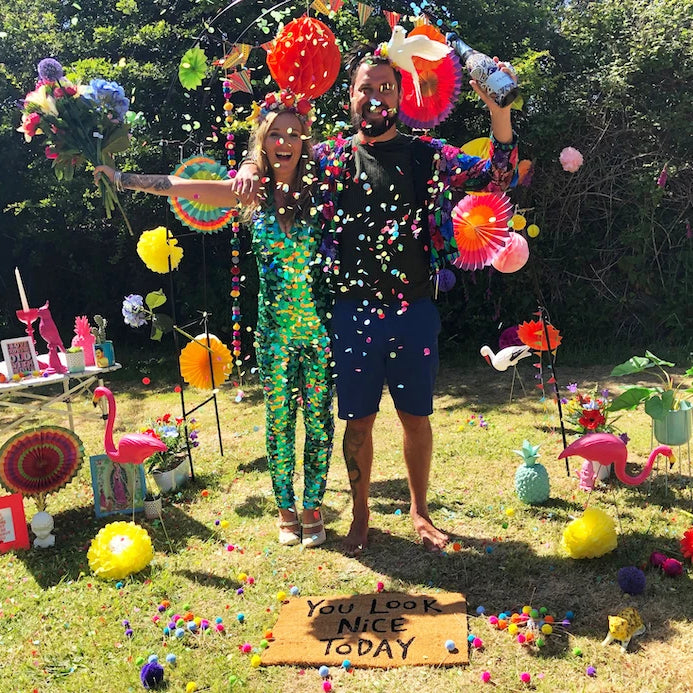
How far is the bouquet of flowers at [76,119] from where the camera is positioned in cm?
246

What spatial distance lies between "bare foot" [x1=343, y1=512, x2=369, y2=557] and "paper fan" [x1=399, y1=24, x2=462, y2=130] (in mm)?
1552

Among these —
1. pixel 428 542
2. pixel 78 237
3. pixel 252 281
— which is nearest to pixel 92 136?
pixel 428 542

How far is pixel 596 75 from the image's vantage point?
→ 550cm

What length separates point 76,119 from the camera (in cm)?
245

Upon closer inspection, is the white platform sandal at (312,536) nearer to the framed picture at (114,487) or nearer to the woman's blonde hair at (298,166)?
the framed picture at (114,487)

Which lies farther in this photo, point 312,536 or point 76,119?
point 312,536

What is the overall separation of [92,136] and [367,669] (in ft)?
6.87

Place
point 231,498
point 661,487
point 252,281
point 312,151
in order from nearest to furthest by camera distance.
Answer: point 312,151 → point 661,487 → point 231,498 → point 252,281

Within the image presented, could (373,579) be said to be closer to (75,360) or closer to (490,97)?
(490,97)

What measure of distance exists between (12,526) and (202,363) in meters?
1.22

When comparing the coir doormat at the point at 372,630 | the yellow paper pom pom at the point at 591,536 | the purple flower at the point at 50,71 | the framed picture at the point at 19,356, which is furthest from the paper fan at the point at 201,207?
the yellow paper pom pom at the point at 591,536

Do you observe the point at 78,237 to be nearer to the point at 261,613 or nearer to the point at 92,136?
the point at 92,136

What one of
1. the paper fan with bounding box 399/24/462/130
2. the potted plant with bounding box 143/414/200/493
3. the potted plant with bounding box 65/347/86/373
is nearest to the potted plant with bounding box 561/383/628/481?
the paper fan with bounding box 399/24/462/130

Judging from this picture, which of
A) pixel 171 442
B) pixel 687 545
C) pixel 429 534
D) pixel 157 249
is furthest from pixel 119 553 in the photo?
pixel 687 545
